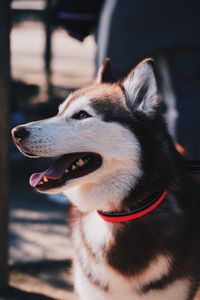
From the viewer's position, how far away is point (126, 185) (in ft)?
8.46

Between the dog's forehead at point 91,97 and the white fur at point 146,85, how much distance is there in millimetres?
63

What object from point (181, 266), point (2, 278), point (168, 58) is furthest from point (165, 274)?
point (168, 58)

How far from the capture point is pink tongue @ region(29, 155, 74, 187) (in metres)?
2.58

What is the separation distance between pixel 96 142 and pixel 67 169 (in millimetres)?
147

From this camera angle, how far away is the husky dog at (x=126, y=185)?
255 cm

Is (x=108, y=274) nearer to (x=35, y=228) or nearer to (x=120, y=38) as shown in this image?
(x=120, y=38)

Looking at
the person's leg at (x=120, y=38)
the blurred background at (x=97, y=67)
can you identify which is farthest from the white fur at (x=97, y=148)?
the person's leg at (x=120, y=38)

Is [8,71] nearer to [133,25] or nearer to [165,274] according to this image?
[133,25]

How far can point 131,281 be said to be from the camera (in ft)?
8.59

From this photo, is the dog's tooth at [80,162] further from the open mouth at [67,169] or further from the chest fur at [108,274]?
the chest fur at [108,274]

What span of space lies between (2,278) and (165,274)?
1.31 m

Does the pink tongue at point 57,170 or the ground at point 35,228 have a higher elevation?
the pink tongue at point 57,170

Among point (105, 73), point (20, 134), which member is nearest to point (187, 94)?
point (105, 73)

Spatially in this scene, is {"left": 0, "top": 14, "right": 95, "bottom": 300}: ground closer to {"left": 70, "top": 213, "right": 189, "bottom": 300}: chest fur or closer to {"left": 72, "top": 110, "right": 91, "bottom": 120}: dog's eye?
{"left": 70, "top": 213, "right": 189, "bottom": 300}: chest fur
